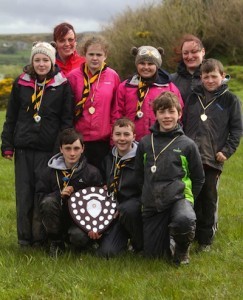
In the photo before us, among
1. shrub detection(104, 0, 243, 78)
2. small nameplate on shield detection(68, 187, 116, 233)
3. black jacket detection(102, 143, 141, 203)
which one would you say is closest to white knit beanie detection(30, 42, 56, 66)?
black jacket detection(102, 143, 141, 203)

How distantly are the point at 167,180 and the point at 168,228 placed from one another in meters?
0.52

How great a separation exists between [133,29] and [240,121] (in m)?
30.9

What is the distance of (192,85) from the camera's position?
6.39 meters

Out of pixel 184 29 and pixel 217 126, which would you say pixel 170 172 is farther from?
pixel 184 29

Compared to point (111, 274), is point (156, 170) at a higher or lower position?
higher

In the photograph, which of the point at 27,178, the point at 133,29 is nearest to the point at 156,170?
the point at 27,178

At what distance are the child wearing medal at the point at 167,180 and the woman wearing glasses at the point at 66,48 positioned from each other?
1684 mm

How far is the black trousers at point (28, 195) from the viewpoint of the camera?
629 centimetres

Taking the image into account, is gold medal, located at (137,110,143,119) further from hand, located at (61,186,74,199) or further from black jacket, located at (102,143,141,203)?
hand, located at (61,186,74,199)

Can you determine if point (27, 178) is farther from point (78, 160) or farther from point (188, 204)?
point (188, 204)

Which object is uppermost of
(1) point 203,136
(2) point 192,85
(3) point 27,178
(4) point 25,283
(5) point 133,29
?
(5) point 133,29

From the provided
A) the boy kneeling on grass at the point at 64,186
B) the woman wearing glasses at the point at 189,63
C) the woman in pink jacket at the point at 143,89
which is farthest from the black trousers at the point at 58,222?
the woman wearing glasses at the point at 189,63

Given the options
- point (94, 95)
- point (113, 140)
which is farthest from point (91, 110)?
point (113, 140)

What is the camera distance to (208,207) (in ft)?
20.5
